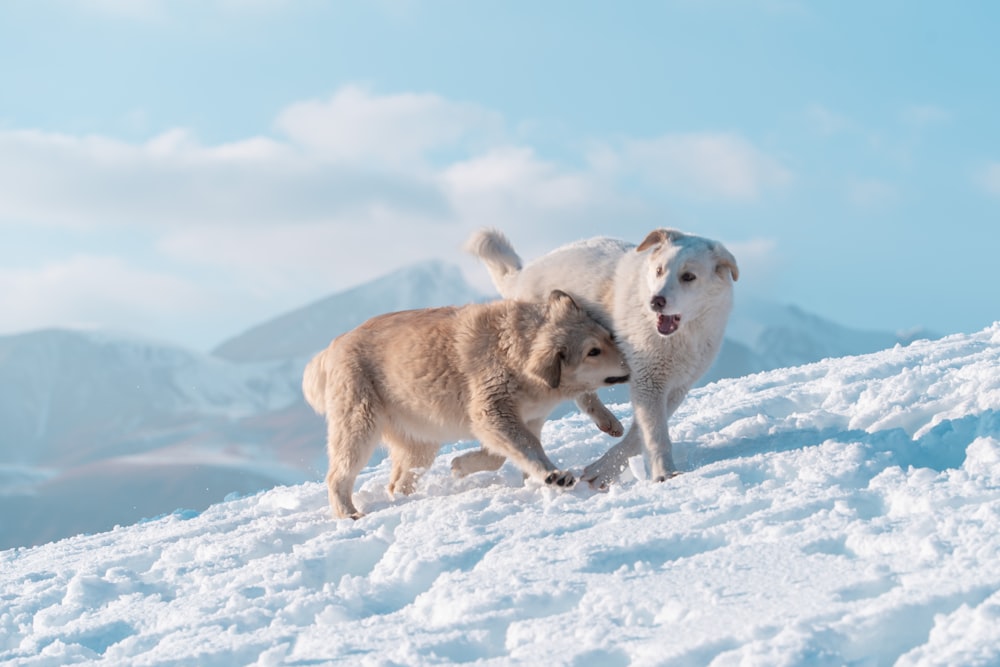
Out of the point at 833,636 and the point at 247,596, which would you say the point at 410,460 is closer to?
the point at 247,596

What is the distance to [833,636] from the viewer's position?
481 cm

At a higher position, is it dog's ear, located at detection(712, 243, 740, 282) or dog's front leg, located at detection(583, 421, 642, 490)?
dog's ear, located at detection(712, 243, 740, 282)

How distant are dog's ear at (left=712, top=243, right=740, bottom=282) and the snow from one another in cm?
128

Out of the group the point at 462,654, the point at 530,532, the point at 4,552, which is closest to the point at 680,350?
the point at 530,532

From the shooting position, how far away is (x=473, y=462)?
27.9ft

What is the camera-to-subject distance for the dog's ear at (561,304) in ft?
25.7

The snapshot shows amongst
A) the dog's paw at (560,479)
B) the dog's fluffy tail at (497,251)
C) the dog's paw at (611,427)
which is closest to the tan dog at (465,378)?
the dog's paw at (560,479)

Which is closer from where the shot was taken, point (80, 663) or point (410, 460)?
point (80, 663)

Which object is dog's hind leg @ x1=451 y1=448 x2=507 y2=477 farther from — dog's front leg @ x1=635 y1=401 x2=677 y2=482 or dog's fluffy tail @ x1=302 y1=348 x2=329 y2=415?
dog's front leg @ x1=635 y1=401 x2=677 y2=482

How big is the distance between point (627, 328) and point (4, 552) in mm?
6319

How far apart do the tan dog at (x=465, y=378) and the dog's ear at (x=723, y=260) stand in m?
0.94

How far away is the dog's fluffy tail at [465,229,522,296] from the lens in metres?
8.79

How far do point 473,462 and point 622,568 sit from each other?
2.76 meters

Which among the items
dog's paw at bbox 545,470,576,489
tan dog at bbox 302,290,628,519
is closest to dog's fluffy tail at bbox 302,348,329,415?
tan dog at bbox 302,290,628,519
